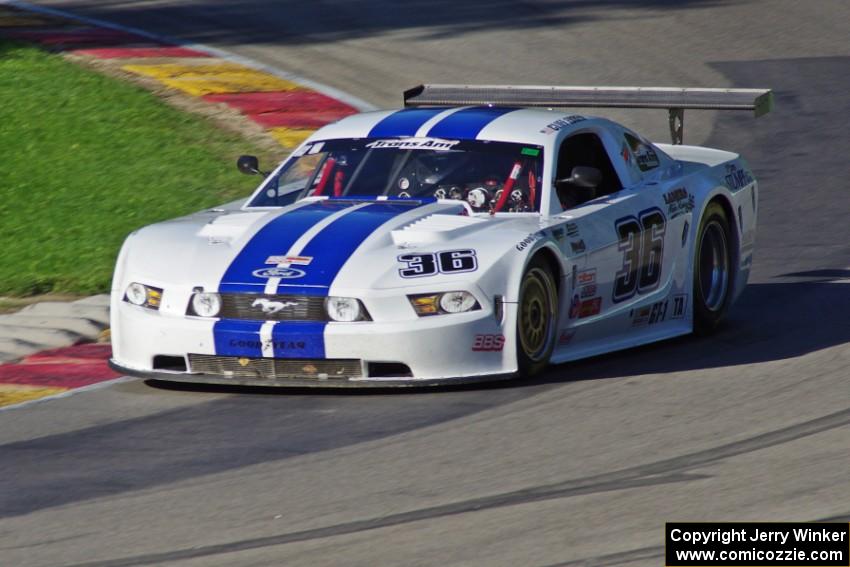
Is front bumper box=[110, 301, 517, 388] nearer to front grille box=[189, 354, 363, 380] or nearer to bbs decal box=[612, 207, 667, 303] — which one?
front grille box=[189, 354, 363, 380]

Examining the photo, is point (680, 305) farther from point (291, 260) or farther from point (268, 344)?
point (268, 344)

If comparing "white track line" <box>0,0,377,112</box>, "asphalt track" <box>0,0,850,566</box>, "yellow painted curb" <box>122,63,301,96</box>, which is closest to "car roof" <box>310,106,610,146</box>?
"asphalt track" <box>0,0,850,566</box>

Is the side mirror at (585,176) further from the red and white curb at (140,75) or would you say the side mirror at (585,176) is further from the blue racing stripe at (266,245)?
the red and white curb at (140,75)

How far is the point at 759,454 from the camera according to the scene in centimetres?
700

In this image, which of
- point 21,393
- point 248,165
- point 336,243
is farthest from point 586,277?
point 21,393

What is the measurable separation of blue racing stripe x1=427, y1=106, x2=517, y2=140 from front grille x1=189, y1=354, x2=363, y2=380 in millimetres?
1768

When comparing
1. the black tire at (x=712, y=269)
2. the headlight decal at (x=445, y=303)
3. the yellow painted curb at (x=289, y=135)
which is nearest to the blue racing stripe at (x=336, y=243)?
the headlight decal at (x=445, y=303)

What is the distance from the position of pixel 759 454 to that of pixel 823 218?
22.8 feet

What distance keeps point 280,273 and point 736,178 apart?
135 inches

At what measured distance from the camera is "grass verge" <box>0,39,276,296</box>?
41.1ft

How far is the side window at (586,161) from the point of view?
9.61 metres

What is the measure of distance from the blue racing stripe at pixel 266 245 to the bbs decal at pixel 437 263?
0.60 m

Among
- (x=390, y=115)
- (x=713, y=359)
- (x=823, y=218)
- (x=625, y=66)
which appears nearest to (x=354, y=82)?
(x=625, y=66)

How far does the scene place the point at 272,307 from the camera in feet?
27.2
